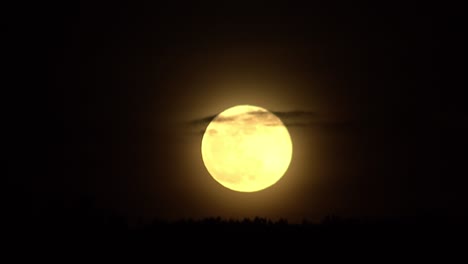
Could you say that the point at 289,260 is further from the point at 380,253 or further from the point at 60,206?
the point at 60,206

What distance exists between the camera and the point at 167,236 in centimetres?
4322

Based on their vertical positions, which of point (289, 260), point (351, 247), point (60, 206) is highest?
point (60, 206)

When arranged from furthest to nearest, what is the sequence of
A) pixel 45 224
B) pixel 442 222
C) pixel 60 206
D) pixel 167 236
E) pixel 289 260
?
1. pixel 60 206
2. pixel 45 224
3. pixel 442 222
4. pixel 167 236
5. pixel 289 260

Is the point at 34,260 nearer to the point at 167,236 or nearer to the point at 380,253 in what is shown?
the point at 167,236

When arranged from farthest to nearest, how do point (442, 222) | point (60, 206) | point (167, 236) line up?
point (60, 206) < point (442, 222) < point (167, 236)

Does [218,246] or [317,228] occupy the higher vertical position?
[317,228]

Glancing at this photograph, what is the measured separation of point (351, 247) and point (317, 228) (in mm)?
6331

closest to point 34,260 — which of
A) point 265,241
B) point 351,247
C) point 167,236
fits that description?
point 167,236

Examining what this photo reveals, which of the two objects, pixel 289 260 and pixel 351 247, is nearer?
pixel 289 260

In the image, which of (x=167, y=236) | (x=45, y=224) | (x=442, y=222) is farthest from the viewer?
(x=45, y=224)

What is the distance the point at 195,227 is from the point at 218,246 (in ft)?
23.5

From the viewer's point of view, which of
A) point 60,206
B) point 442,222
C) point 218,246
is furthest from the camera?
point 60,206

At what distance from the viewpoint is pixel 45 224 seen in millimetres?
49156

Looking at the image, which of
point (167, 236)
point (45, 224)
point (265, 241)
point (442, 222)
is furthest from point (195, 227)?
point (442, 222)
